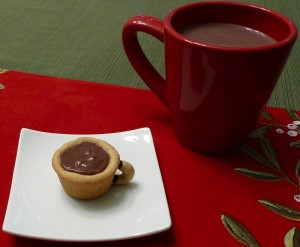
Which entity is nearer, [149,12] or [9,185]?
[9,185]

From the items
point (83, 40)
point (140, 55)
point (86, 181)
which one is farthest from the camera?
point (83, 40)

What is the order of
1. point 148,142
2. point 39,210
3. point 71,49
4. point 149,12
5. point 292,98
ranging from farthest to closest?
point 149,12 → point 71,49 → point 292,98 → point 148,142 → point 39,210

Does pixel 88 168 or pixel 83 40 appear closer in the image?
pixel 88 168

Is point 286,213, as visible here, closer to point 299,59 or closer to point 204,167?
point 204,167

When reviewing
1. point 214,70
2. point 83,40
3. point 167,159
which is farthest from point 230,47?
point 83,40

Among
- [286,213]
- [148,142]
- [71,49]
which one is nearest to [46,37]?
[71,49]

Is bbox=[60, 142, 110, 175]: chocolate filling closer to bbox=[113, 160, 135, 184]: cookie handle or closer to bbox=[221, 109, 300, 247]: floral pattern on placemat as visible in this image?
Answer: bbox=[113, 160, 135, 184]: cookie handle

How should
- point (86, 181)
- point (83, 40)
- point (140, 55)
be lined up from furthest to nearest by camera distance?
point (83, 40), point (140, 55), point (86, 181)

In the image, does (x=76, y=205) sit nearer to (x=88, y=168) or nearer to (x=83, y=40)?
(x=88, y=168)
